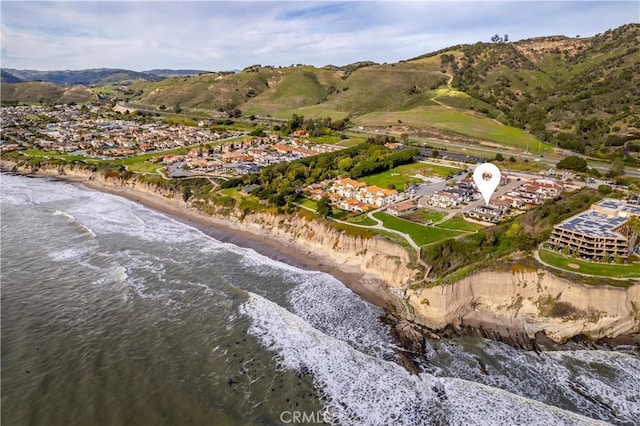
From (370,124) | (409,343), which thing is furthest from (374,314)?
(370,124)

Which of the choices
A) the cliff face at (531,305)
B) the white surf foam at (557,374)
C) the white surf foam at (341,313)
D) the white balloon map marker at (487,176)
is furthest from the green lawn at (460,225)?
the white surf foam at (557,374)

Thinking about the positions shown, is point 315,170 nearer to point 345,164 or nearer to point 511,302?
point 345,164

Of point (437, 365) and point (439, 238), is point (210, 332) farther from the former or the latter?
point (439, 238)

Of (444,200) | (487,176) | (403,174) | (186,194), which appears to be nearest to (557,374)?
(487,176)

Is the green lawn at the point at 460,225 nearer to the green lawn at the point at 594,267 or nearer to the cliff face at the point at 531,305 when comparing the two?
the green lawn at the point at 594,267

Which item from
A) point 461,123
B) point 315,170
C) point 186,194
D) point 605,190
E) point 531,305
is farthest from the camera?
point 461,123
